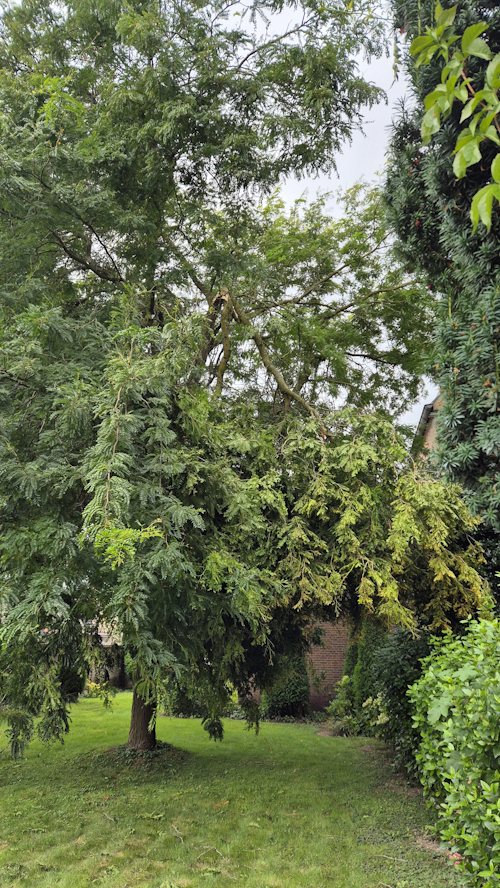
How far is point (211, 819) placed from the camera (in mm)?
6148

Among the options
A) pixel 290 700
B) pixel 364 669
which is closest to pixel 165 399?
pixel 364 669

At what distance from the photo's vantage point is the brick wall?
528 inches

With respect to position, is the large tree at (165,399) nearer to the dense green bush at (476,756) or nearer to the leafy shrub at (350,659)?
the dense green bush at (476,756)

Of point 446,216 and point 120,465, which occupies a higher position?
point 446,216

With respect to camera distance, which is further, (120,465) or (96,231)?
(96,231)

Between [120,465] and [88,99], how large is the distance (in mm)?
6588

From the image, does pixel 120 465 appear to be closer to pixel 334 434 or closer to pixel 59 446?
pixel 59 446

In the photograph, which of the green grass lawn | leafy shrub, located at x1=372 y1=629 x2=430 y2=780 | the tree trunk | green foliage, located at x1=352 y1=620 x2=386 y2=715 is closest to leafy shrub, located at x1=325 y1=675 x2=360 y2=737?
green foliage, located at x1=352 y1=620 x2=386 y2=715

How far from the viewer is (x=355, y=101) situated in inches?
279

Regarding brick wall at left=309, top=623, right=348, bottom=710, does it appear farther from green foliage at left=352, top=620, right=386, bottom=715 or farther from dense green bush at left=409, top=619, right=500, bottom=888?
dense green bush at left=409, top=619, right=500, bottom=888

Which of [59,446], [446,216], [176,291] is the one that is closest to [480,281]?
[446,216]

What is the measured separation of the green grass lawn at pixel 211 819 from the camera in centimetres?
482

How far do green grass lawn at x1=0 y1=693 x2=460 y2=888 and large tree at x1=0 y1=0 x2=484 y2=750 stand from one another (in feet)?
3.36

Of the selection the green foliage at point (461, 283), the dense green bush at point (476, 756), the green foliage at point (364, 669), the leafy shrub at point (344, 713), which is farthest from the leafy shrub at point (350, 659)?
the green foliage at point (461, 283)
